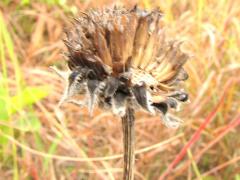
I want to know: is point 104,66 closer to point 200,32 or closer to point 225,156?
point 225,156

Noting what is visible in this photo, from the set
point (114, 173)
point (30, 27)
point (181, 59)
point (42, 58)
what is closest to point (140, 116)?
point (114, 173)

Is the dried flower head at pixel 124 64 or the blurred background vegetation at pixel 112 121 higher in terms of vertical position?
the dried flower head at pixel 124 64

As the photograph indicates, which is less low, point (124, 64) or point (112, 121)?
point (124, 64)

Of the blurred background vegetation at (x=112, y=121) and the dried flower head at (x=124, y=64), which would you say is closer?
the dried flower head at (x=124, y=64)

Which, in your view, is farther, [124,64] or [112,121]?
[112,121]
